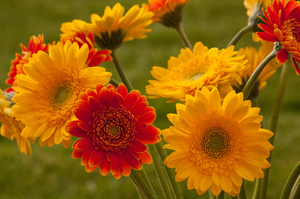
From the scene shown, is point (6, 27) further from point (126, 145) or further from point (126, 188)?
point (126, 145)

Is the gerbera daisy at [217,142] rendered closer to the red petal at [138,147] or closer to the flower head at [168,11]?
the red petal at [138,147]

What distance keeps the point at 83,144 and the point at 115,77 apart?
138cm

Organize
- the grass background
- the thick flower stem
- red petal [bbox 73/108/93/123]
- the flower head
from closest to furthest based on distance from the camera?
red petal [bbox 73/108/93/123]
the thick flower stem
the flower head
the grass background

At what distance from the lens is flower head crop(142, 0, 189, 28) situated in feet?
1.90

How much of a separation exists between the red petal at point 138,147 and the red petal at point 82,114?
0.05 m

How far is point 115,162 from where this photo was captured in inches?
14.9

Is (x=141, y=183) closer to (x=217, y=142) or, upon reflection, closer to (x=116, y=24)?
(x=217, y=142)

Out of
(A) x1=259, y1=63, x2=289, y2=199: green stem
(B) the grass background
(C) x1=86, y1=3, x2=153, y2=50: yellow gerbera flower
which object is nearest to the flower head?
(C) x1=86, y1=3, x2=153, y2=50: yellow gerbera flower

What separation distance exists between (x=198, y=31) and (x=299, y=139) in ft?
2.44

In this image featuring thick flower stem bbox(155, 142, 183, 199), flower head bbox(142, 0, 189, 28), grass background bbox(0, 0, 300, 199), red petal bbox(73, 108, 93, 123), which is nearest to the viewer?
red petal bbox(73, 108, 93, 123)

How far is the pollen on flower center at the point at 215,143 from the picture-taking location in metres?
0.40

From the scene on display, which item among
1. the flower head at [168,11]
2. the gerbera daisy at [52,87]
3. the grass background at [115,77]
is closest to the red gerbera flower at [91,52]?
the gerbera daisy at [52,87]

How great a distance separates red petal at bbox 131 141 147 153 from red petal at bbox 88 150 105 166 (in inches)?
1.1

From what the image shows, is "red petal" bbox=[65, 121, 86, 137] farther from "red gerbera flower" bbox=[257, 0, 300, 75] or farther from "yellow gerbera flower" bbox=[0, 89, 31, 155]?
"red gerbera flower" bbox=[257, 0, 300, 75]
